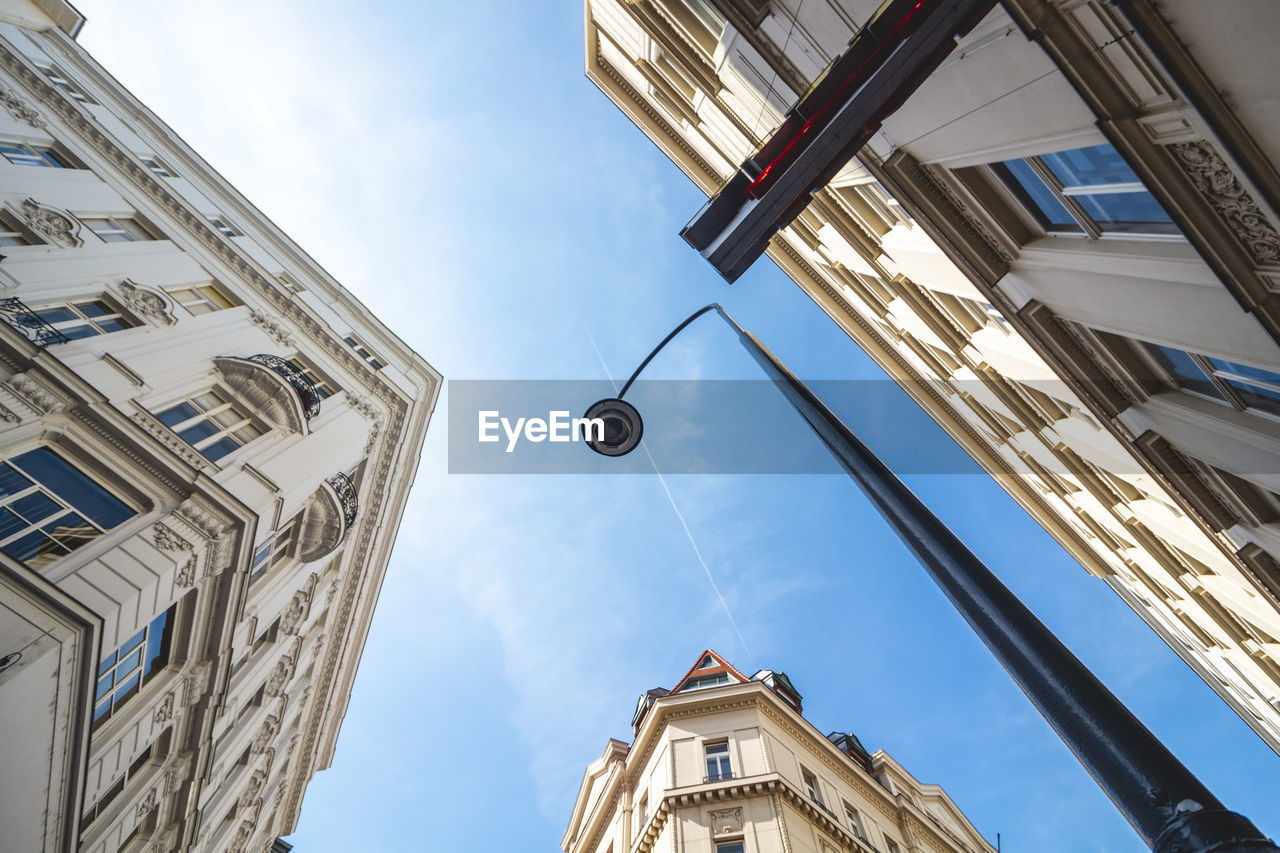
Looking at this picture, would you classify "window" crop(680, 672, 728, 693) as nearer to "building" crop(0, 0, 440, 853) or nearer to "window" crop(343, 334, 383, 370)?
"building" crop(0, 0, 440, 853)

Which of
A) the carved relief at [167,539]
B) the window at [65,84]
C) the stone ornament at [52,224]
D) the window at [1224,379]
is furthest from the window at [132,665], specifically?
the window at [1224,379]

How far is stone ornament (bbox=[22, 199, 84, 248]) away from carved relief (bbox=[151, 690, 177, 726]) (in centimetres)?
1292

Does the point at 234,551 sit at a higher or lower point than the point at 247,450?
lower

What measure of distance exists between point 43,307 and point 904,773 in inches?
1559

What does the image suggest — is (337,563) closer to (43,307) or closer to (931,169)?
(43,307)

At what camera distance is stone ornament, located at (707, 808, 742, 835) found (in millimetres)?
19469

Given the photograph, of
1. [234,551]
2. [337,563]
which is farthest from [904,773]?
[234,551]

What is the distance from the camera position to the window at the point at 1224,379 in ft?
29.7

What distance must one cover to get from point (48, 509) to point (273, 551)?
27.5 feet

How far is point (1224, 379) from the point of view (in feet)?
32.4

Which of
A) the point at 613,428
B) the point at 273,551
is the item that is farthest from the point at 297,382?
the point at 613,428

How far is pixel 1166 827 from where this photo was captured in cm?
188

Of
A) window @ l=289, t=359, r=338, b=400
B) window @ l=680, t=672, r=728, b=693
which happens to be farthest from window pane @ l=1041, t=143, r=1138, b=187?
window @ l=289, t=359, r=338, b=400

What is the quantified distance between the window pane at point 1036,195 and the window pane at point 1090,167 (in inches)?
21.0
